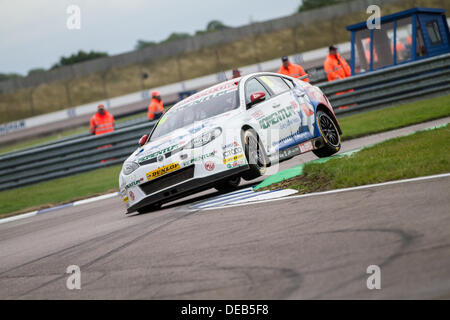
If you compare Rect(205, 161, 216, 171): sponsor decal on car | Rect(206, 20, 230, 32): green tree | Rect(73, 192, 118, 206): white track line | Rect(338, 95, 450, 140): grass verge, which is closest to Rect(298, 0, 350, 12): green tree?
Rect(206, 20, 230, 32): green tree

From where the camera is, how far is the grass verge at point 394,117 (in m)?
14.5

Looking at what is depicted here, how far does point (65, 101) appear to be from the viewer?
6144 centimetres

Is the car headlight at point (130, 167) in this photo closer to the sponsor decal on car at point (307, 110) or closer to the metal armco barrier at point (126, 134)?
the sponsor decal on car at point (307, 110)

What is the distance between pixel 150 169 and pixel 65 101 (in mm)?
54033

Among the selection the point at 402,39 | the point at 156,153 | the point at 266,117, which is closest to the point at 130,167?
the point at 156,153

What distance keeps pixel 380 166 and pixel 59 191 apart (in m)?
10.2

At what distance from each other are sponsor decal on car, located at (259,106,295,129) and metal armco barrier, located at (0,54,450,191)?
8.11m

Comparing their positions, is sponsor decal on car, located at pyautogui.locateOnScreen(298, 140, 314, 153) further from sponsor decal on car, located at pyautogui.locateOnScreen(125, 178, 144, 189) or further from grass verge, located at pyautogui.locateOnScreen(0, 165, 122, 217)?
grass verge, located at pyautogui.locateOnScreen(0, 165, 122, 217)

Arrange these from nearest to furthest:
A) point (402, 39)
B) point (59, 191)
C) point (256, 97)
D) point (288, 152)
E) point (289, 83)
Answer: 1. point (256, 97)
2. point (288, 152)
3. point (289, 83)
4. point (59, 191)
5. point (402, 39)

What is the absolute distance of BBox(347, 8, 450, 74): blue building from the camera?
2056cm

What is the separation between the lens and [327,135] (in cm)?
1109

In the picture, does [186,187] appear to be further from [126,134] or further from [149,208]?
[126,134]

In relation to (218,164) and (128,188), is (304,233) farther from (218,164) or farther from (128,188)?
(128,188)
